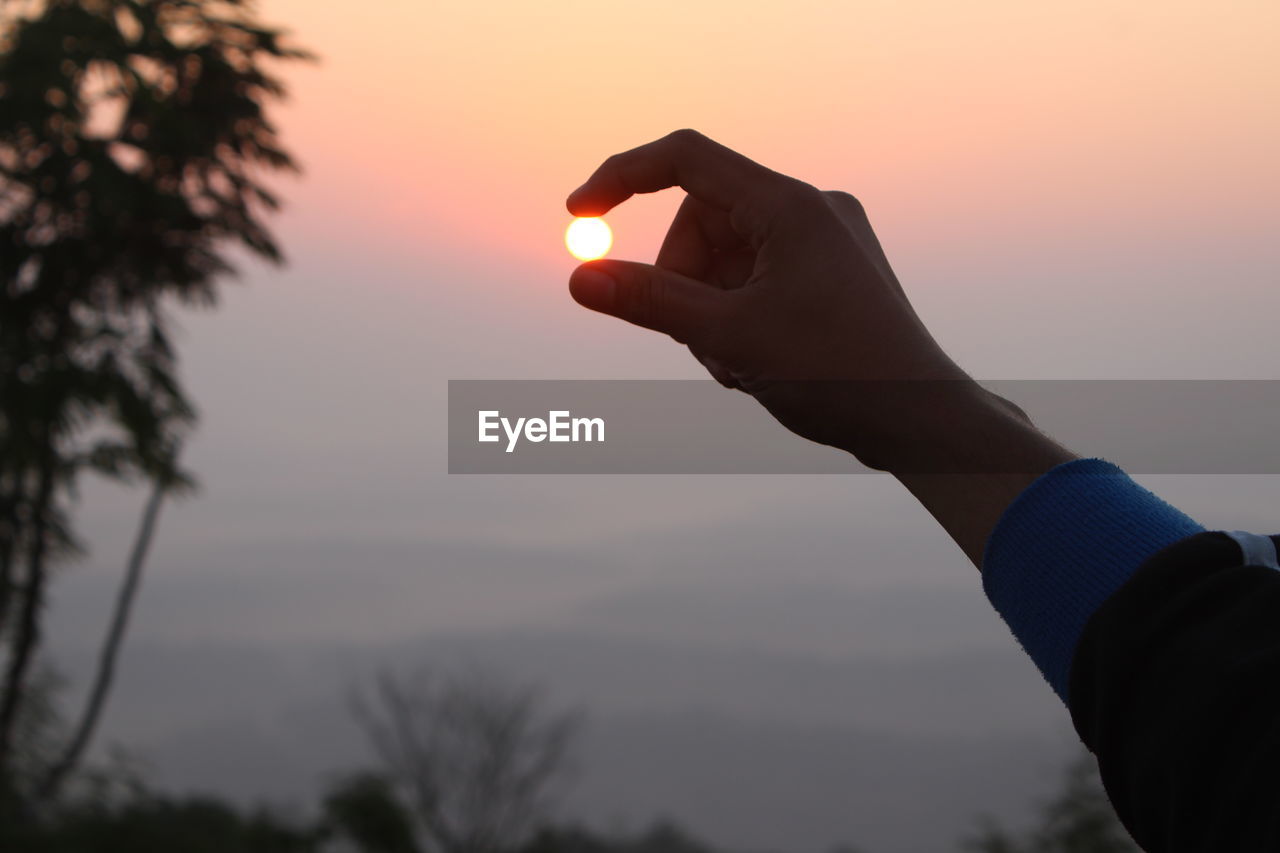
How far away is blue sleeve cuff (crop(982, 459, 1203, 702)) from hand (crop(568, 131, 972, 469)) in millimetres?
164

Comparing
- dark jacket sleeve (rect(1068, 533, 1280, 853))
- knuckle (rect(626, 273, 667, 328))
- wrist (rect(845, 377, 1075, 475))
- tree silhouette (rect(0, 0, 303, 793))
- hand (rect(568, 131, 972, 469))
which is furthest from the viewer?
tree silhouette (rect(0, 0, 303, 793))

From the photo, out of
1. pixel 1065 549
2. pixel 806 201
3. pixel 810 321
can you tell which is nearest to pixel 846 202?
pixel 806 201

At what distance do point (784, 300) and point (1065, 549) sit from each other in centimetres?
55

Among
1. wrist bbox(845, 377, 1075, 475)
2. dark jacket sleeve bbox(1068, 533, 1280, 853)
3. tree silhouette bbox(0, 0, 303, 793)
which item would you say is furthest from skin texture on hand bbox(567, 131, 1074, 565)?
tree silhouette bbox(0, 0, 303, 793)

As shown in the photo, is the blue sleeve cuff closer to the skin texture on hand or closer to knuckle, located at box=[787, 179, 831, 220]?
the skin texture on hand

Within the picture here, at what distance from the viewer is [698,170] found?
158 centimetres

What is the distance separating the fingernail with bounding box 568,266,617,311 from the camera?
169 centimetres

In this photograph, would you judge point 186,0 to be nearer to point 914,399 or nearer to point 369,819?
point 369,819

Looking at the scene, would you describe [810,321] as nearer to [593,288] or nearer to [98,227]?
[593,288]

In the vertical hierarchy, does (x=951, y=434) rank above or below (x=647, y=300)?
below

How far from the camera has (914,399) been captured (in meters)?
1.31

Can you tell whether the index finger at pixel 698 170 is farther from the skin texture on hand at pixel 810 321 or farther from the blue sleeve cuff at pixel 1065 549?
the blue sleeve cuff at pixel 1065 549

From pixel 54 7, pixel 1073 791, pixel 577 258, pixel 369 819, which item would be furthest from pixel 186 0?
pixel 577 258

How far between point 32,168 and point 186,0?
4096mm
